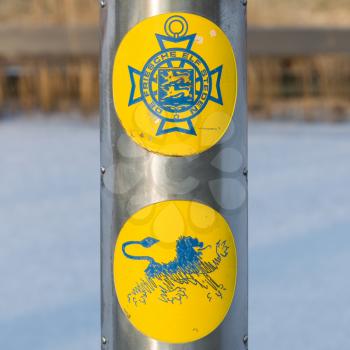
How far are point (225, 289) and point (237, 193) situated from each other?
0.22 meters

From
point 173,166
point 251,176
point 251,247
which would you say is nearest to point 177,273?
point 173,166

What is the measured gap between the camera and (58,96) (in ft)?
30.0

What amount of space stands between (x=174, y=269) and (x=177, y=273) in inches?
0.4

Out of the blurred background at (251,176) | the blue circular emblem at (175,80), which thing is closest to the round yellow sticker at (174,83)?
the blue circular emblem at (175,80)

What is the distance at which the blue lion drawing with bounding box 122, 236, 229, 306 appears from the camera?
162cm

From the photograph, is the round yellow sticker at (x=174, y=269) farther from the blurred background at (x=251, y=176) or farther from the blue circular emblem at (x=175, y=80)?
the blurred background at (x=251, y=176)

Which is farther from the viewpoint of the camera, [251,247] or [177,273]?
[251,247]

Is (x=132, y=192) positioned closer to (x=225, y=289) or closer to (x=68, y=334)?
(x=225, y=289)

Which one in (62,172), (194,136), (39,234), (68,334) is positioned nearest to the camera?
(194,136)

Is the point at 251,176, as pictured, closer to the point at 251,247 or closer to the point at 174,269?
the point at 251,247

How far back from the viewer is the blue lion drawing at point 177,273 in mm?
1620

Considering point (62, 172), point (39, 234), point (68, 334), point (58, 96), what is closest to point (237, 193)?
point (68, 334)

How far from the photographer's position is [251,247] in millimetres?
3828

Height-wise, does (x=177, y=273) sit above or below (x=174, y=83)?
below
